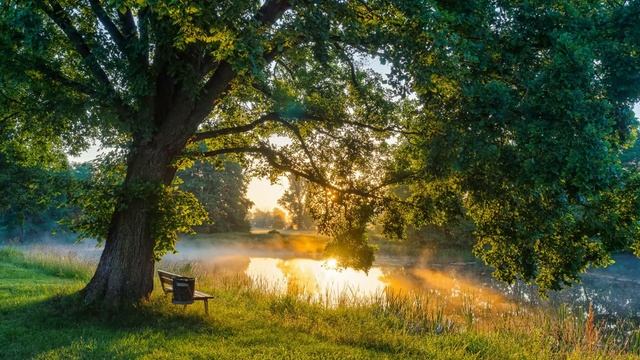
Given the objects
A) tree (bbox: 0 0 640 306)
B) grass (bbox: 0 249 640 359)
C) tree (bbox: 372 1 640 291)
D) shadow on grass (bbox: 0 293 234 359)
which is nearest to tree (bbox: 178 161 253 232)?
grass (bbox: 0 249 640 359)

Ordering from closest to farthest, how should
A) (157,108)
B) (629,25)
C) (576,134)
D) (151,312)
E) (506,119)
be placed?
1. (576,134)
2. (506,119)
3. (629,25)
4. (151,312)
5. (157,108)

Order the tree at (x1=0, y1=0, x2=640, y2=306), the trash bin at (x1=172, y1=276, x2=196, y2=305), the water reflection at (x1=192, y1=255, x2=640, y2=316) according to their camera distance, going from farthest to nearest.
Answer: the water reflection at (x1=192, y1=255, x2=640, y2=316) → the trash bin at (x1=172, y1=276, x2=196, y2=305) → the tree at (x1=0, y1=0, x2=640, y2=306)

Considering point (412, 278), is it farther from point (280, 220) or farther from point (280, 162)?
point (280, 220)

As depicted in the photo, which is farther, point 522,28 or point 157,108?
point 157,108

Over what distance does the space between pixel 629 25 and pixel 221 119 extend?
11.2 meters

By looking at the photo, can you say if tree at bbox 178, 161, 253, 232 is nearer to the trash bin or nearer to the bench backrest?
the bench backrest

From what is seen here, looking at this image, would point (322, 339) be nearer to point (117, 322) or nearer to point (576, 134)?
point (117, 322)

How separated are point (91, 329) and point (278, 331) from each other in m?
3.59

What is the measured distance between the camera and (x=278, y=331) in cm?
970

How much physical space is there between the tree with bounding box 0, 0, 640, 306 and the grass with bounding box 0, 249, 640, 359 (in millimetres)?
1145

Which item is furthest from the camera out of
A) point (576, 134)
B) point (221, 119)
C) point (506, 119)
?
point (221, 119)

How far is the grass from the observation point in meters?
8.13

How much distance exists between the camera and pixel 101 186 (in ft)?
34.2

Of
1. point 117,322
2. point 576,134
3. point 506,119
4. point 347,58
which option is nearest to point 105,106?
point 117,322
